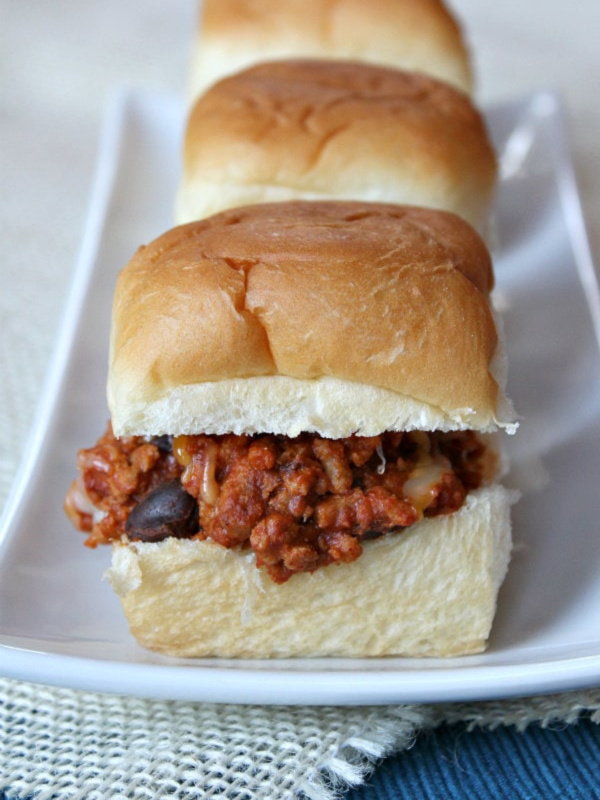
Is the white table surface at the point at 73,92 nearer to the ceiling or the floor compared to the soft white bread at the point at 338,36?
nearer to the floor

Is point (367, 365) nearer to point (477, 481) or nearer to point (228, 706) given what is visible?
point (477, 481)

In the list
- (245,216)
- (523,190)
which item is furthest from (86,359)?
(523,190)

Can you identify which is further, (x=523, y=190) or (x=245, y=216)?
(x=523, y=190)

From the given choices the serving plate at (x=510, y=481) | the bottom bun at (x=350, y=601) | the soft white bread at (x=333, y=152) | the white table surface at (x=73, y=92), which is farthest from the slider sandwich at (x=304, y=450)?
the white table surface at (x=73, y=92)

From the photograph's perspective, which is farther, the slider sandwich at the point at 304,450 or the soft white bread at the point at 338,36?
the soft white bread at the point at 338,36

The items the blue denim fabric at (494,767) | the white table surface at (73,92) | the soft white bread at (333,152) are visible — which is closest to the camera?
the blue denim fabric at (494,767)

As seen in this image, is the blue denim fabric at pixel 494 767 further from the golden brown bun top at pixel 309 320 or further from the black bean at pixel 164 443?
the black bean at pixel 164 443

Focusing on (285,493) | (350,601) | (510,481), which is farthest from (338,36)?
(350,601)
